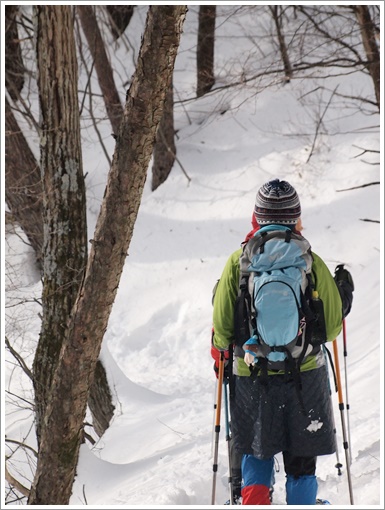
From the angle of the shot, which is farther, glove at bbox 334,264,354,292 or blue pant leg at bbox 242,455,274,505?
glove at bbox 334,264,354,292

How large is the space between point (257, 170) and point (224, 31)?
453 centimetres

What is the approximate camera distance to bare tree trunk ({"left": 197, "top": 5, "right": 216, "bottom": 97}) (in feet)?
41.8

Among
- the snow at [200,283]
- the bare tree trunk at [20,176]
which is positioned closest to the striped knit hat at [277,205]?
the snow at [200,283]

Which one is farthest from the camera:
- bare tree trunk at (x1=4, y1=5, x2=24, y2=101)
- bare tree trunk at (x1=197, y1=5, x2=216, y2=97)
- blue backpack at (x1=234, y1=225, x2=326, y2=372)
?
bare tree trunk at (x1=197, y1=5, x2=216, y2=97)

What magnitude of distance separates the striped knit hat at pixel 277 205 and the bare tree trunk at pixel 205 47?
31.5ft

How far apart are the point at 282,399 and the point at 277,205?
3.37 ft

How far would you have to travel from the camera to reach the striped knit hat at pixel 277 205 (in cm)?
343

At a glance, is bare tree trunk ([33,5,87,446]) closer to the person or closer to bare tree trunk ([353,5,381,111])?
the person

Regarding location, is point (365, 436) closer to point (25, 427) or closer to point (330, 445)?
point (330, 445)

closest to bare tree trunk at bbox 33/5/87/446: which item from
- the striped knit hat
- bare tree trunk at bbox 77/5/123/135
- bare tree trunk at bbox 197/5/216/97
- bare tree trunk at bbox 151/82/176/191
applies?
the striped knit hat

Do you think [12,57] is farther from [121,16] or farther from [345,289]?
[345,289]

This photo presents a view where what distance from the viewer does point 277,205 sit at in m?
3.43

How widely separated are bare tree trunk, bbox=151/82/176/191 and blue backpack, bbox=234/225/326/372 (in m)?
8.92

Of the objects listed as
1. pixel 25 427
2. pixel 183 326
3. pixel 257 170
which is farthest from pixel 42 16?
pixel 257 170
